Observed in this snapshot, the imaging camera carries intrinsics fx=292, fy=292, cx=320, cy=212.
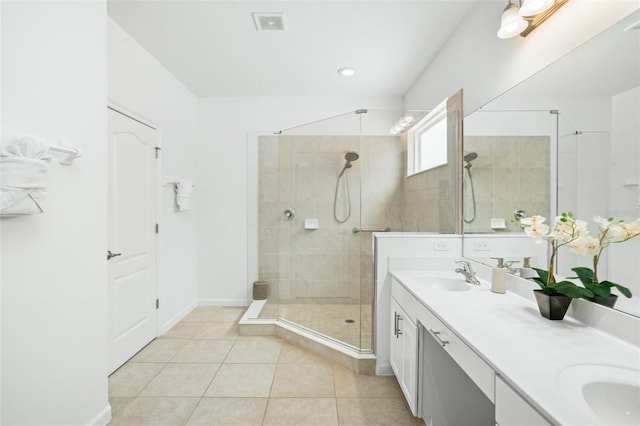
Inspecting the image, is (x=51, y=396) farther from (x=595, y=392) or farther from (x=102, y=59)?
(x=595, y=392)

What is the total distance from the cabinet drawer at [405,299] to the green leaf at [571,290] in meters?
0.63

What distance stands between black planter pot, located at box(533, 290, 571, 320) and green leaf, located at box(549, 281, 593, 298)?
37mm

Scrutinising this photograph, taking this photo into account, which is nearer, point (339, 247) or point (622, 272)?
point (622, 272)

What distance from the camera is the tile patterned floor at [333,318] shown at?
2.34m

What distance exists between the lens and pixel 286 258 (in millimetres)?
3139

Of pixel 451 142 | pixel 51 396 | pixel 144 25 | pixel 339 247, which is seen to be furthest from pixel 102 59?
pixel 451 142

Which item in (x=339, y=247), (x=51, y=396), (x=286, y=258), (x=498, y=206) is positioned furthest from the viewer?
(x=286, y=258)

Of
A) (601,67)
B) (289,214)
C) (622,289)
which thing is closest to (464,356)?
(622,289)

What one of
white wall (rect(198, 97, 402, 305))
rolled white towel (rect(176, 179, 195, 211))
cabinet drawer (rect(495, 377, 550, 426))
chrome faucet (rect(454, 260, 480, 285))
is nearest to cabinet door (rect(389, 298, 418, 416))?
chrome faucet (rect(454, 260, 480, 285))

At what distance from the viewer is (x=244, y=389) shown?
2.06 meters

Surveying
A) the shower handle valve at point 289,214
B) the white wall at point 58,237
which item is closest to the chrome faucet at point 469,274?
the shower handle valve at point 289,214

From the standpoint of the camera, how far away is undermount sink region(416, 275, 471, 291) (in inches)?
75.4

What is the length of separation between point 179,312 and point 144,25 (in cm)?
282

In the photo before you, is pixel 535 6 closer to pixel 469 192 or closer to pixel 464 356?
pixel 469 192
